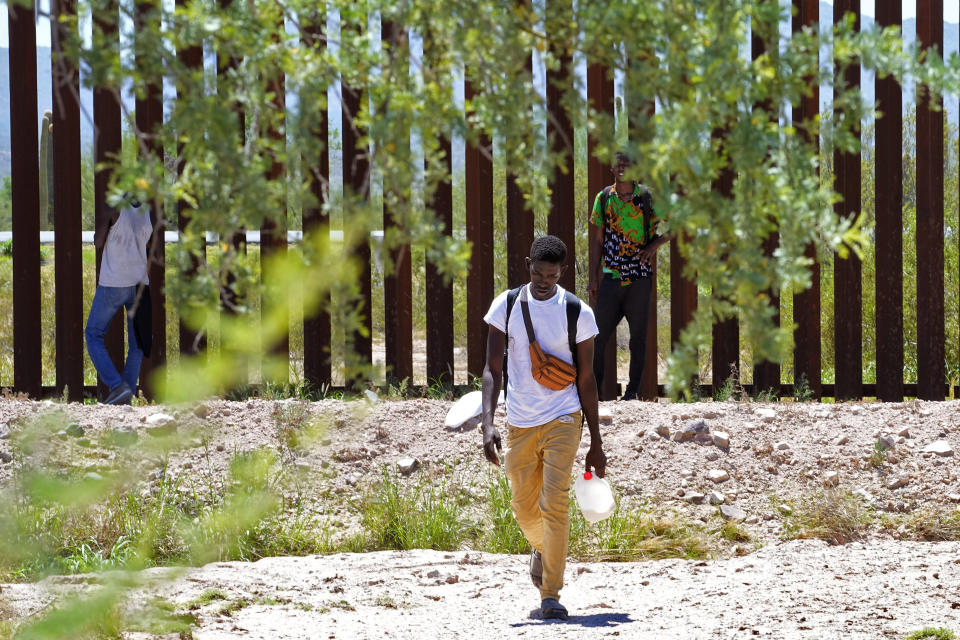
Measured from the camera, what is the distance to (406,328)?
766 cm

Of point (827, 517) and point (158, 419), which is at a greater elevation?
point (158, 419)

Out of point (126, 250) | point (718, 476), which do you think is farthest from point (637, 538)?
point (126, 250)

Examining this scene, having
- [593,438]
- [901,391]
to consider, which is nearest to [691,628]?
[593,438]

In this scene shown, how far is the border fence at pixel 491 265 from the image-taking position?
7.51 metres

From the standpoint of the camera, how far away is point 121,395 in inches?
287

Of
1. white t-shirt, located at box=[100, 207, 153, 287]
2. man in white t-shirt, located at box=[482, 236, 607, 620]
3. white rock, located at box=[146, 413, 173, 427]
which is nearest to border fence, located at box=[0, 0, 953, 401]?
white t-shirt, located at box=[100, 207, 153, 287]

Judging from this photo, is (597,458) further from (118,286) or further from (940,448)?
(118,286)

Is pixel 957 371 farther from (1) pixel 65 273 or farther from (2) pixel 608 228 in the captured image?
(1) pixel 65 273

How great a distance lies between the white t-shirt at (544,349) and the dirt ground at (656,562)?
68 centimetres

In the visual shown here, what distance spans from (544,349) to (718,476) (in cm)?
239

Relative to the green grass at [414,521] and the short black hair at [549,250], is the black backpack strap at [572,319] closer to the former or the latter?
the short black hair at [549,250]

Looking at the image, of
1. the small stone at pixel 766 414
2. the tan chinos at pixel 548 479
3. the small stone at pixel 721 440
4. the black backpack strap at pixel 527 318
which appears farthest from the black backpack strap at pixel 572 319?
the small stone at pixel 766 414

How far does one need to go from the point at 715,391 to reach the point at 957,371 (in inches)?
97.1

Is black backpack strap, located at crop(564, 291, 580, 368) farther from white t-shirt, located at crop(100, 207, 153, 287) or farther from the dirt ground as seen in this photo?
white t-shirt, located at crop(100, 207, 153, 287)
